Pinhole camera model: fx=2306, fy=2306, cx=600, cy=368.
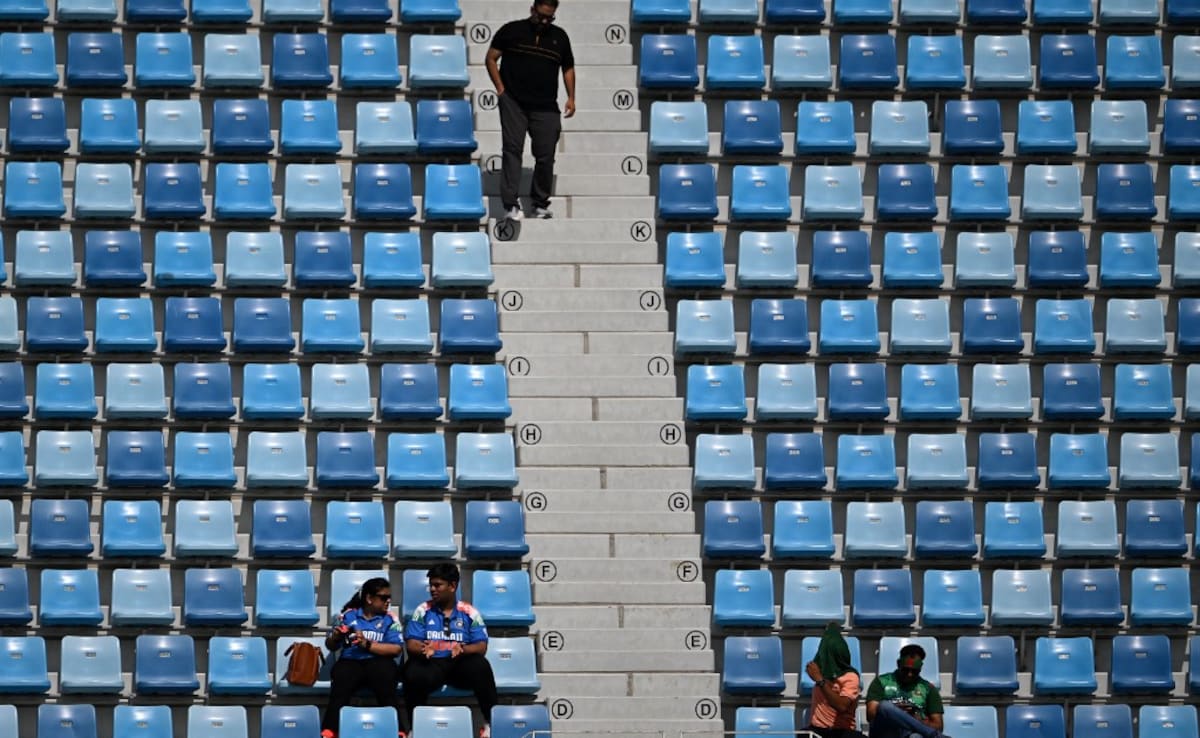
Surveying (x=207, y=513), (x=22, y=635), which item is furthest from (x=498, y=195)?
(x=22, y=635)

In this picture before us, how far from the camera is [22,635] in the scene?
1722 centimetres

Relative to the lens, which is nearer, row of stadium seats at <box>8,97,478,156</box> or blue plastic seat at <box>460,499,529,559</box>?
blue plastic seat at <box>460,499,529,559</box>

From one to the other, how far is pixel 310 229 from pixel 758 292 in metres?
3.63

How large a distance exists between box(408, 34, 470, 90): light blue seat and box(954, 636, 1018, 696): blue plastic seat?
20.1 feet

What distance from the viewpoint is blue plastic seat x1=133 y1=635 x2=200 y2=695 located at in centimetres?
1678

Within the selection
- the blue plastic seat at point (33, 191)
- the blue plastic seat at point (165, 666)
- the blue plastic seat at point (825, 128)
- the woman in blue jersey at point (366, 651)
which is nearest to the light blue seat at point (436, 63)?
the blue plastic seat at point (825, 128)

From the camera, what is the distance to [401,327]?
17.9 metres

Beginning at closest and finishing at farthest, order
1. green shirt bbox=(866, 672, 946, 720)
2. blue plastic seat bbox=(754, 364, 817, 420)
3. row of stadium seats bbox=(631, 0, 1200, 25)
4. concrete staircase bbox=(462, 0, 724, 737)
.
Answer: green shirt bbox=(866, 672, 946, 720) < concrete staircase bbox=(462, 0, 724, 737) < blue plastic seat bbox=(754, 364, 817, 420) < row of stadium seats bbox=(631, 0, 1200, 25)

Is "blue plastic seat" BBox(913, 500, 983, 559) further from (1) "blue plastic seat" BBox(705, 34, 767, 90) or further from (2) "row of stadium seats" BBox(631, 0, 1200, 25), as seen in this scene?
(2) "row of stadium seats" BBox(631, 0, 1200, 25)

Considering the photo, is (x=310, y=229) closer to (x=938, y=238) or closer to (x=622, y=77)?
(x=622, y=77)

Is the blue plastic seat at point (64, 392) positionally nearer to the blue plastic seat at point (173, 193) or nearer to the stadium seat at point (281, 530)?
the blue plastic seat at point (173, 193)

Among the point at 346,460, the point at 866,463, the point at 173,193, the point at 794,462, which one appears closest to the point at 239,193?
the point at 173,193

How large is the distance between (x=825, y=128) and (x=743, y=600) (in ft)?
13.6

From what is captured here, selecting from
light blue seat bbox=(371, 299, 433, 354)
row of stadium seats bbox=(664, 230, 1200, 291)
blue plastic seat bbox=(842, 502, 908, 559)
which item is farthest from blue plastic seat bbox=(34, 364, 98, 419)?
blue plastic seat bbox=(842, 502, 908, 559)
